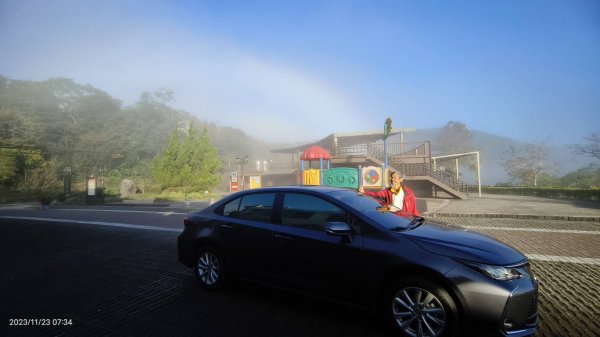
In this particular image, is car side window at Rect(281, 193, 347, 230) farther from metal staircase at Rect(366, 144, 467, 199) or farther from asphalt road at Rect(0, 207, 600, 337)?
metal staircase at Rect(366, 144, 467, 199)

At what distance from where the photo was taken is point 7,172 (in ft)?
98.5

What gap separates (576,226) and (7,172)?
4312 centimetres

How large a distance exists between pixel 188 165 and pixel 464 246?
27.7m

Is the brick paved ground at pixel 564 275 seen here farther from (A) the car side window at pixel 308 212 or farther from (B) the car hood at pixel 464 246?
(A) the car side window at pixel 308 212

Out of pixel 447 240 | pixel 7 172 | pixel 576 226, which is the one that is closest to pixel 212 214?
pixel 447 240

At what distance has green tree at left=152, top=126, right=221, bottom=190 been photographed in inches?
1073

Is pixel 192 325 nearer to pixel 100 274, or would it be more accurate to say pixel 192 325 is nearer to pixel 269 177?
pixel 100 274

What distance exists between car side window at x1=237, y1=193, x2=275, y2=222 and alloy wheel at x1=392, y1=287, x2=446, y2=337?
1.78 metres


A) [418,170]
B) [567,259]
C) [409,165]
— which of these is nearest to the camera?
[567,259]

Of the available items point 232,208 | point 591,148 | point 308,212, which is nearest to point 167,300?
point 232,208

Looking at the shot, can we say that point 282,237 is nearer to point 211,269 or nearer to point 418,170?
point 211,269

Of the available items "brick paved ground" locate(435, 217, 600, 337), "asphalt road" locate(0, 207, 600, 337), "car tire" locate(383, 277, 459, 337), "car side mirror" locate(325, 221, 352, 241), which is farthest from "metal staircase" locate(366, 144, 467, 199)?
"car tire" locate(383, 277, 459, 337)

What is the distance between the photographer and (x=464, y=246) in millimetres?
2865

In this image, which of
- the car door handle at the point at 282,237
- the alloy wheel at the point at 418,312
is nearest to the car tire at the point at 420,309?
the alloy wheel at the point at 418,312
